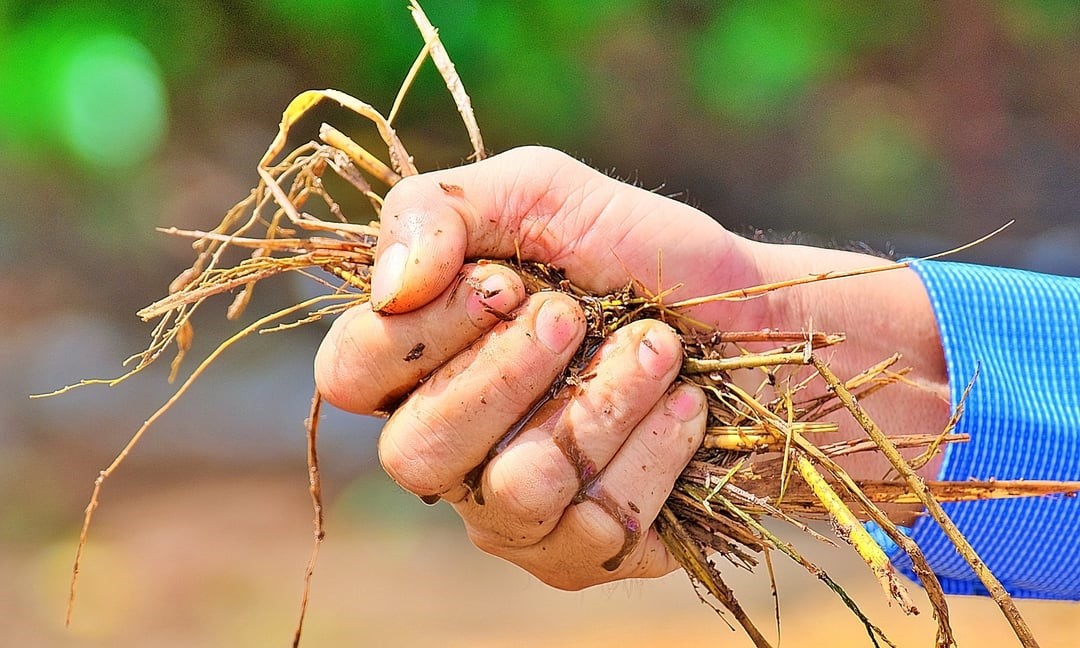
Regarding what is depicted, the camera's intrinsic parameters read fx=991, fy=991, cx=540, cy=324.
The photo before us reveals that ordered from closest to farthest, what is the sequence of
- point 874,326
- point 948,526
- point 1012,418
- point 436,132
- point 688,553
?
point 948,526, point 688,553, point 1012,418, point 874,326, point 436,132

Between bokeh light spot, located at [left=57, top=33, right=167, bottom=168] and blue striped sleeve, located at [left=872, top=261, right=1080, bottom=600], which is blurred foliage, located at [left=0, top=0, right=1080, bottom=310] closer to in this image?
bokeh light spot, located at [left=57, top=33, right=167, bottom=168]

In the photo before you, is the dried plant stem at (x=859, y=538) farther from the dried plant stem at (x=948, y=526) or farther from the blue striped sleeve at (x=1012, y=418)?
the blue striped sleeve at (x=1012, y=418)

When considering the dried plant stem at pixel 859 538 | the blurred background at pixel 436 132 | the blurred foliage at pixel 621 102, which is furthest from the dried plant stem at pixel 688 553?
the blurred foliage at pixel 621 102

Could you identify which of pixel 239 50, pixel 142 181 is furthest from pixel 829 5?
pixel 142 181

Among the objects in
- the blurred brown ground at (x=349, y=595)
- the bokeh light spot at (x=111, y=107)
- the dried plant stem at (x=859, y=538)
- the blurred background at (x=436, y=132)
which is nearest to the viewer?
the dried plant stem at (x=859, y=538)

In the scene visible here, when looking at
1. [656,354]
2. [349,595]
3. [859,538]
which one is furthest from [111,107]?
[859,538]

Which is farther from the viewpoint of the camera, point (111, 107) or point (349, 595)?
point (111, 107)

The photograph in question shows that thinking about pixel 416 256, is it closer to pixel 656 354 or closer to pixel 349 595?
pixel 656 354

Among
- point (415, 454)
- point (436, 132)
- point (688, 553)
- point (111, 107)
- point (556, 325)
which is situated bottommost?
point (436, 132)
